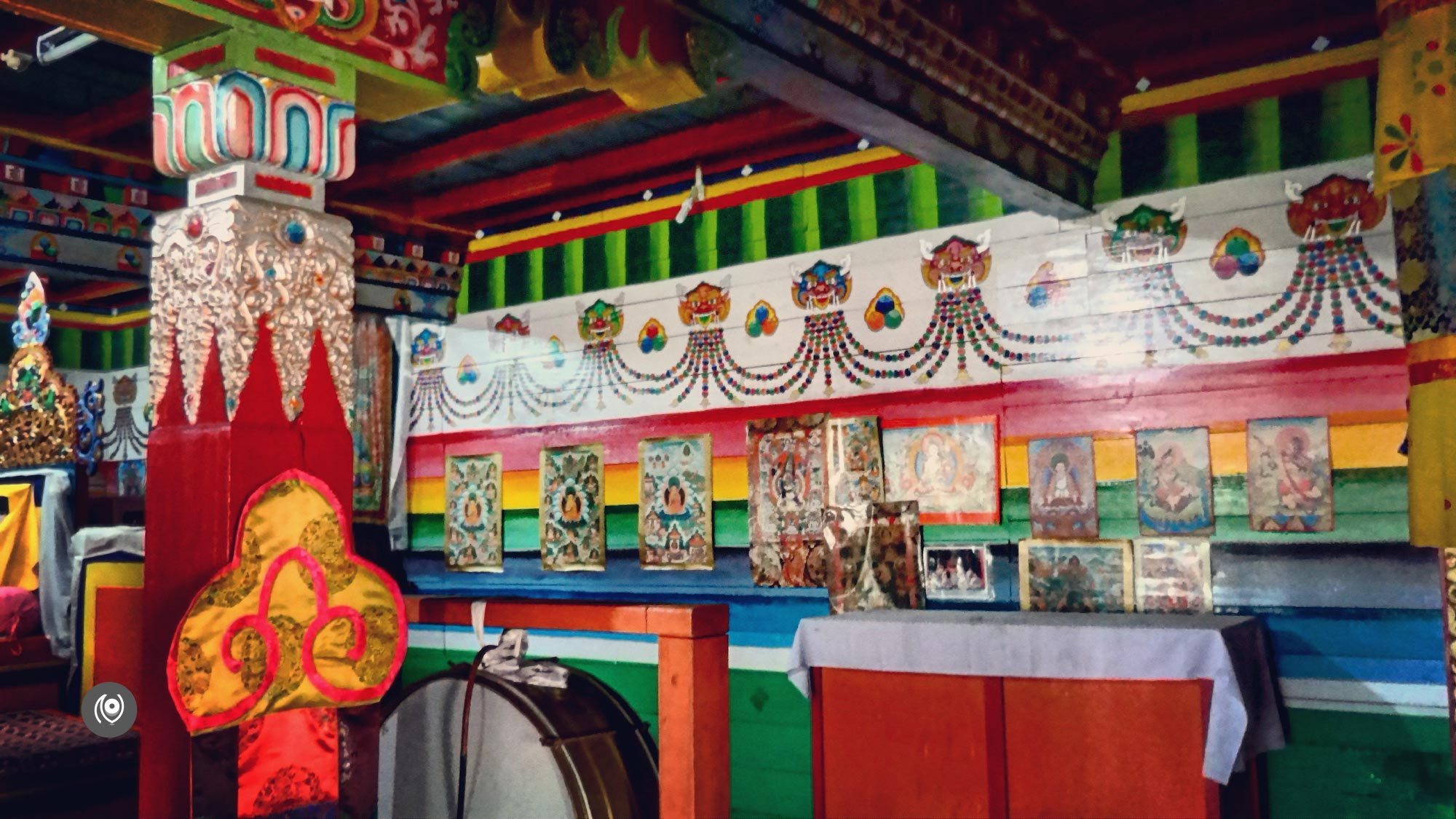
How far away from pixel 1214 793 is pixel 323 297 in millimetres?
2943

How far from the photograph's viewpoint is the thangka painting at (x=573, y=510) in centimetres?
575

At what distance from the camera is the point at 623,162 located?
212 inches

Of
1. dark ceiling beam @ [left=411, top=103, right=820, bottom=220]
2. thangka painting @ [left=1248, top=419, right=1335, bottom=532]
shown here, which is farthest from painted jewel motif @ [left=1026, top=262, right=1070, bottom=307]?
dark ceiling beam @ [left=411, top=103, right=820, bottom=220]

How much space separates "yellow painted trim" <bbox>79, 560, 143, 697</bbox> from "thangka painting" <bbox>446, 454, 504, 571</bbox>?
217cm

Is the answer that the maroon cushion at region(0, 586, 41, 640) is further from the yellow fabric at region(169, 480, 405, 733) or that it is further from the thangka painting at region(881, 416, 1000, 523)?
the thangka painting at region(881, 416, 1000, 523)

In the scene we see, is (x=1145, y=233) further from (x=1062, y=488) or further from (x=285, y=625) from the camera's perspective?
(x=285, y=625)

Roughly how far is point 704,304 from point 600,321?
701 mm

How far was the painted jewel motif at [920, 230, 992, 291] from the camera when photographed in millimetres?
4676

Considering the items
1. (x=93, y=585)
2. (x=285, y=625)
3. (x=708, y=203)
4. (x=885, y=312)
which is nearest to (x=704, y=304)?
(x=708, y=203)

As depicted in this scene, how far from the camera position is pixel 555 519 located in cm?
591

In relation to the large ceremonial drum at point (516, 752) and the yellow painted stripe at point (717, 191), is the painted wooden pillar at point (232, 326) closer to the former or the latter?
the large ceremonial drum at point (516, 752)

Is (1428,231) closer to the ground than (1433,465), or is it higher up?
higher up

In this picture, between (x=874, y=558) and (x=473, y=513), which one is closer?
(x=874, y=558)
